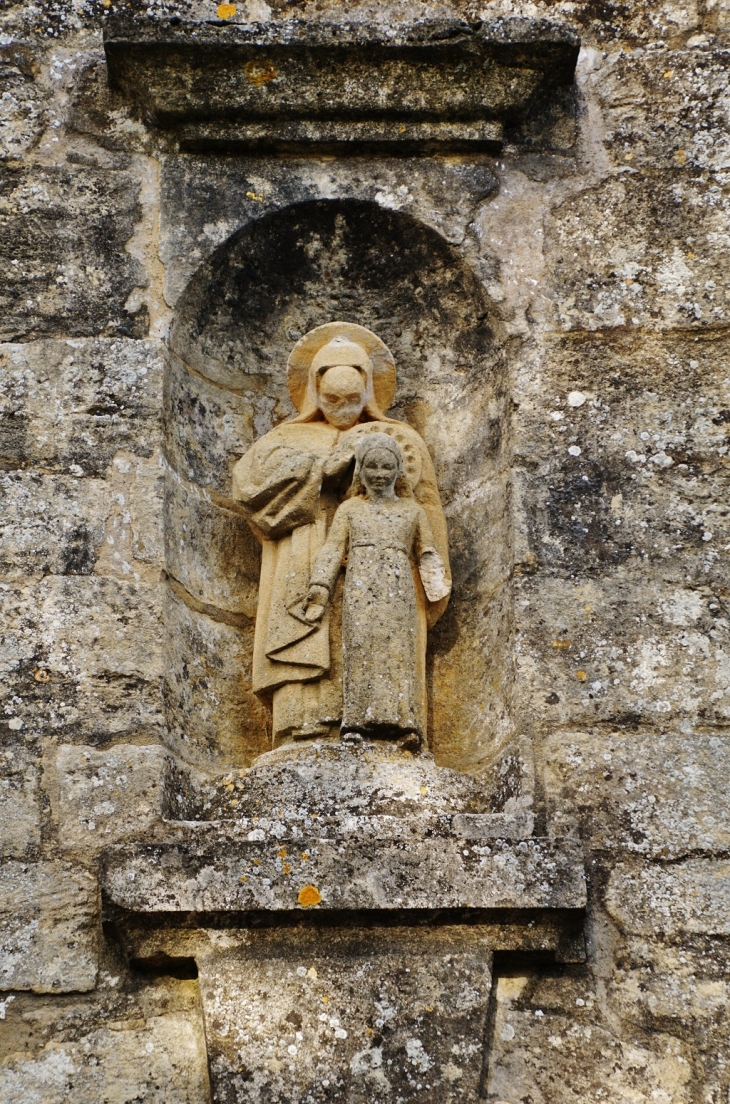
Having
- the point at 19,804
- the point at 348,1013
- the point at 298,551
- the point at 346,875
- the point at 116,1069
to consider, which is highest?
the point at 298,551

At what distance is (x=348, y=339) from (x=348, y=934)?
6.09ft

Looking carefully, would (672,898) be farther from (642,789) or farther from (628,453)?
(628,453)

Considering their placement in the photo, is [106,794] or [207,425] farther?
[207,425]

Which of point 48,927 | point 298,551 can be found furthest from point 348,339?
point 48,927

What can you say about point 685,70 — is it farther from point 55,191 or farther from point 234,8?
point 55,191

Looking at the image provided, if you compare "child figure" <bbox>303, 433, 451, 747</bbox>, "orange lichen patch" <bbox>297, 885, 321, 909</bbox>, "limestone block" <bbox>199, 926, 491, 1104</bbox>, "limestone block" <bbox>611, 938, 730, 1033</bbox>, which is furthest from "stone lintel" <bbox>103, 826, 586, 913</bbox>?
"child figure" <bbox>303, 433, 451, 747</bbox>

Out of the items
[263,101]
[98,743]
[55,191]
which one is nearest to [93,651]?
[98,743]

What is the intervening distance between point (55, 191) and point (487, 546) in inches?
66.5

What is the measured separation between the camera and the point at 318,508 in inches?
181

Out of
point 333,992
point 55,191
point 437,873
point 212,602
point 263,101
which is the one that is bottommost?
point 333,992

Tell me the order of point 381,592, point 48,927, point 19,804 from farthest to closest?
point 381,592
point 19,804
point 48,927

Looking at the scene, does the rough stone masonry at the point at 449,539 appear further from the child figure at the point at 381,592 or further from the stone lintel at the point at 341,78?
the child figure at the point at 381,592

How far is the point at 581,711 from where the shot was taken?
4.21 metres

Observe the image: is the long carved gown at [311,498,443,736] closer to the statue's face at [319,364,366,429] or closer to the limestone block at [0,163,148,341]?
the statue's face at [319,364,366,429]
